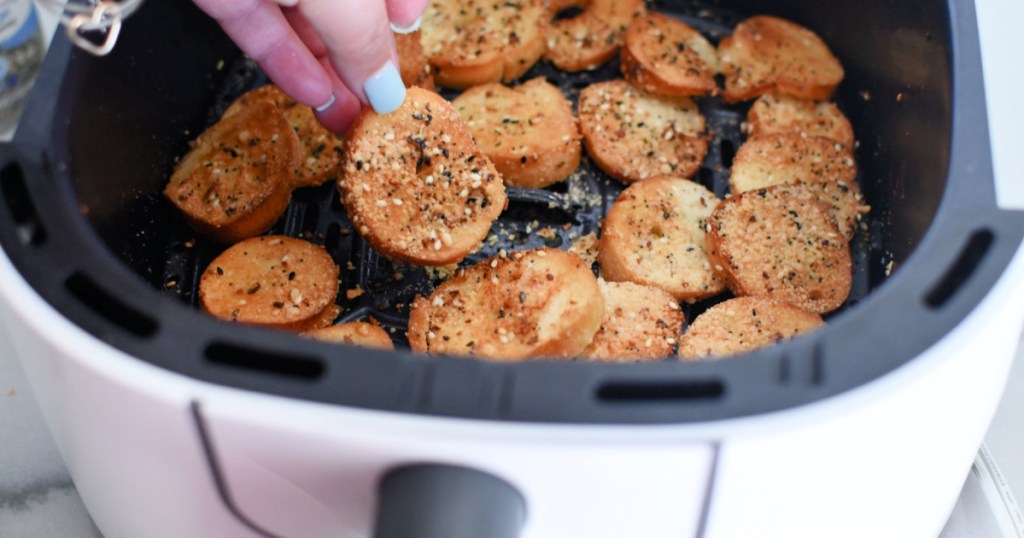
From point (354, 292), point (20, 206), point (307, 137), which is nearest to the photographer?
A: point (20, 206)

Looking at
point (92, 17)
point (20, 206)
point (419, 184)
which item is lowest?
point (419, 184)

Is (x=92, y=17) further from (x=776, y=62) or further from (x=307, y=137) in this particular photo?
(x=776, y=62)

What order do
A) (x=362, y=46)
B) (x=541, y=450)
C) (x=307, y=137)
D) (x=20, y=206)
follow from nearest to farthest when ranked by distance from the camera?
(x=541, y=450) → (x=20, y=206) → (x=362, y=46) → (x=307, y=137)

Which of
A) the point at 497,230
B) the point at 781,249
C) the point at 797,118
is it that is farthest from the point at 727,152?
the point at 497,230

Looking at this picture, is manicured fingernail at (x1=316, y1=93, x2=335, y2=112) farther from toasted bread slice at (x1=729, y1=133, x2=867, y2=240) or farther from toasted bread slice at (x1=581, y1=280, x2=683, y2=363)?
toasted bread slice at (x1=729, y1=133, x2=867, y2=240)

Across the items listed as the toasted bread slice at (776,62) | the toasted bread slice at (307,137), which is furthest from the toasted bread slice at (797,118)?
the toasted bread slice at (307,137)

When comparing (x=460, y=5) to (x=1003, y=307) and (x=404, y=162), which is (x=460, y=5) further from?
(x=1003, y=307)

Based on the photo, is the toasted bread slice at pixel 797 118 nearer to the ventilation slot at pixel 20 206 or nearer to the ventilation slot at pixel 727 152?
the ventilation slot at pixel 727 152

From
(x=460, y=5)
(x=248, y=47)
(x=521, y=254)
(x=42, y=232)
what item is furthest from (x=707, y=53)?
(x=42, y=232)
